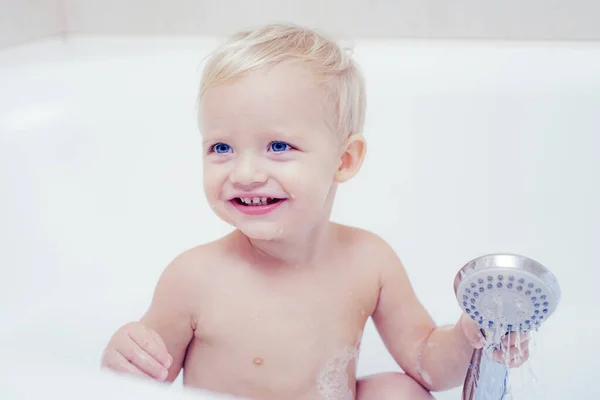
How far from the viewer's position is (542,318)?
646 mm

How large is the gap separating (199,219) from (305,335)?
1.70ft

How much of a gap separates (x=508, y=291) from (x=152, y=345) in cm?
31

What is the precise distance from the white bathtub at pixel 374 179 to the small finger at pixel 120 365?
1.50ft

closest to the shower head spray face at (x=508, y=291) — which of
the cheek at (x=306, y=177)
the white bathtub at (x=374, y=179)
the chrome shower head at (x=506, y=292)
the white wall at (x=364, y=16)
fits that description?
the chrome shower head at (x=506, y=292)

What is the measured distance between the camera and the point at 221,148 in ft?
2.36

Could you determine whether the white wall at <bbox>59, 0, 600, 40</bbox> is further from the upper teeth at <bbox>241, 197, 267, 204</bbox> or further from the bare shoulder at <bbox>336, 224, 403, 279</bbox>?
the upper teeth at <bbox>241, 197, 267, 204</bbox>

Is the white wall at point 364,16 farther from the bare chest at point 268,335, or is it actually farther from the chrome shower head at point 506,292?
the chrome shower head at point 506,292

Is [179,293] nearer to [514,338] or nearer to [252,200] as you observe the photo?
[252,200]

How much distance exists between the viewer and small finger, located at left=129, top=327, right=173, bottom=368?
2.25ft

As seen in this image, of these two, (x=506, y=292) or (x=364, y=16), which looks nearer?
(x=506, y=292)

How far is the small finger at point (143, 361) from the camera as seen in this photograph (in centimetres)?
67

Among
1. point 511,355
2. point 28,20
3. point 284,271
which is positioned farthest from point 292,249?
→ point 28,20

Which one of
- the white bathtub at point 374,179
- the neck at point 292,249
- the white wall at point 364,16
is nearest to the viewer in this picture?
the neck at point 292,249

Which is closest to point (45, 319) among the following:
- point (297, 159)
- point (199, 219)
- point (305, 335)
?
point (199, 219)
